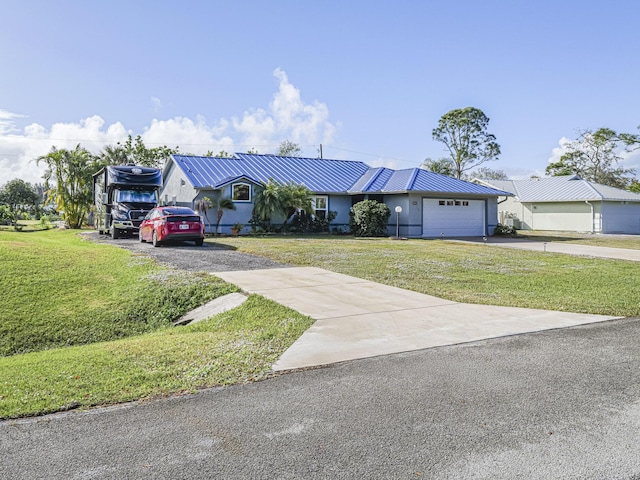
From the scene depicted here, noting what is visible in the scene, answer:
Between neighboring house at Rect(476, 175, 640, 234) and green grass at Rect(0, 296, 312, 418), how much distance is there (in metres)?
29.8

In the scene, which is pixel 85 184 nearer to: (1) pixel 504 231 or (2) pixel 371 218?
(2) pixel 371 218

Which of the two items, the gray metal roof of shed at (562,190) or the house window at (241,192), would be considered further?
Result: the gray metal roof of shed at (562,190)

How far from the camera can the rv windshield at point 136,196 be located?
71.2 feet

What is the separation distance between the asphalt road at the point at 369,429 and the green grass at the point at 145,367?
290 millimetres

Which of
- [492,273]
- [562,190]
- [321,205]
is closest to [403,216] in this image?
[321,205]

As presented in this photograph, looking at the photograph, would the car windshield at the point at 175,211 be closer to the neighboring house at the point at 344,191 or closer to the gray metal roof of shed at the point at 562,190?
the neighboring house at the point at 344,191

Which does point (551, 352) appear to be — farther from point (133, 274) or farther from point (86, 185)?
point (86, 185)

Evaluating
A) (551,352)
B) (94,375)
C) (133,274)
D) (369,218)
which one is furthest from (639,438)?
(369,218)

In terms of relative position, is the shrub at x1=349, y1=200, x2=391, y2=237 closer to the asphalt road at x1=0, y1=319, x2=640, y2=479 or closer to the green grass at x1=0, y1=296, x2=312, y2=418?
the green grass at x1=0, y1=296, x2=312, y2=418

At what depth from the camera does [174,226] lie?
17.5 m

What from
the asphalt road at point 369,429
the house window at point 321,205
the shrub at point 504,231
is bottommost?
the asphalt road at point 369,429

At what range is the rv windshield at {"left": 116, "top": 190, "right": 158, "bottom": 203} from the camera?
71.2 feet

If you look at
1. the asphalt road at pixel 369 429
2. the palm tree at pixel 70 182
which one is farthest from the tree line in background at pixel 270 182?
the asphalt road at pixel 369 429

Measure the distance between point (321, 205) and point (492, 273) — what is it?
17.2 m
